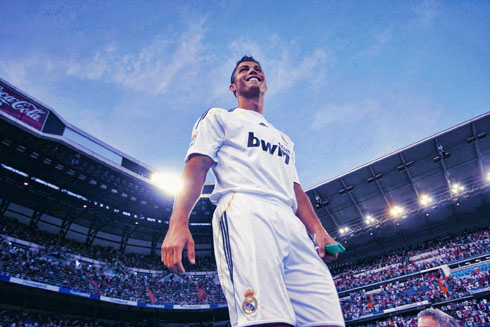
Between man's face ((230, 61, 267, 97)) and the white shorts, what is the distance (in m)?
1.03

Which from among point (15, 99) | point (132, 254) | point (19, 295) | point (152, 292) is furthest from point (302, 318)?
point (132, 254)

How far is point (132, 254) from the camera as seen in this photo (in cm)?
2845

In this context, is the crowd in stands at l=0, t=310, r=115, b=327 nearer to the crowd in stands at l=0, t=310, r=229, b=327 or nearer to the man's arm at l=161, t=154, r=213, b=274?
the crowd in stands at l=0, t=310, r=229, b=327

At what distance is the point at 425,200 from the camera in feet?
79.0

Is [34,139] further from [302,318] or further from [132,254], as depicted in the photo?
[302,318]

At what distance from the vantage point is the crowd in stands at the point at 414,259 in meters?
23.0

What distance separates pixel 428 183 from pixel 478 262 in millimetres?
6692

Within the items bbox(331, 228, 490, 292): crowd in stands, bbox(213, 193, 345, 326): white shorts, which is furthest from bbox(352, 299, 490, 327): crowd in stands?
bbox(213, 193, 345, 326): white shorts

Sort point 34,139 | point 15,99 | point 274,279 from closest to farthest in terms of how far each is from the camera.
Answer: point 274,279 → point 15,99 → point 34,139

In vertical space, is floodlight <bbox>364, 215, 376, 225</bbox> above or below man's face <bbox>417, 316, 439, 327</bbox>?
above

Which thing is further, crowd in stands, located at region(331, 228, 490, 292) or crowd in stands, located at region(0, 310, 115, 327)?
crowd in stands, located at region(331, 228, 490, 292)

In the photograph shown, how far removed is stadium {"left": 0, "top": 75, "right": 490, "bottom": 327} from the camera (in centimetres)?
1895

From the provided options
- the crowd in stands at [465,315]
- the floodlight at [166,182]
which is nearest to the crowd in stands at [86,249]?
the floodlight at [166,182]

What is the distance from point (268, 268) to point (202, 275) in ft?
97.4
